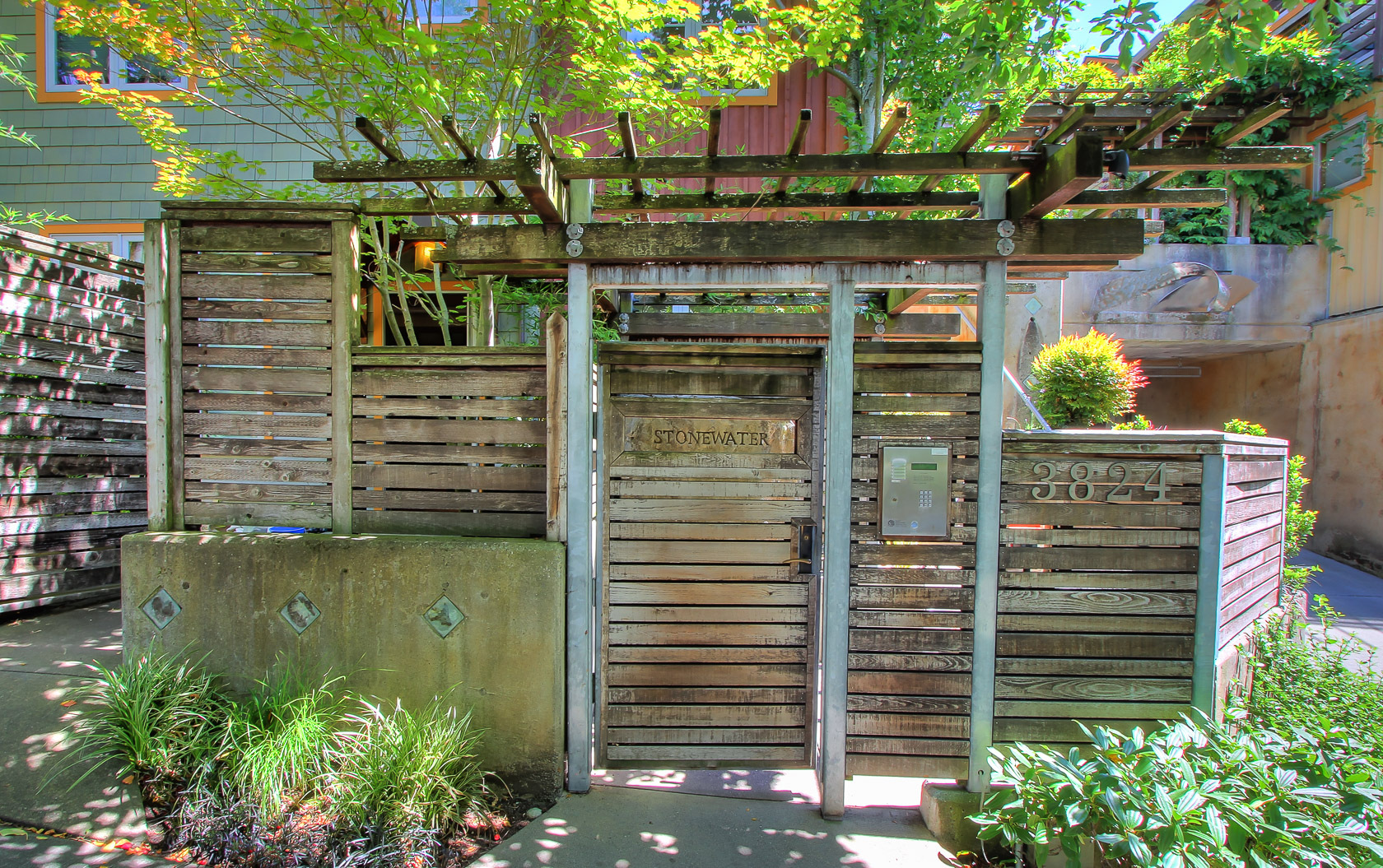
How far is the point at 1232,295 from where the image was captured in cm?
939

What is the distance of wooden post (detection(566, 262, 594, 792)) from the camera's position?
3.48 m

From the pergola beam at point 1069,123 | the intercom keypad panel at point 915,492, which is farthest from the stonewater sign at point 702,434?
the pergola beam at point 1069,123

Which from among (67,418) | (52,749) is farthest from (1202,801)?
(67,418)

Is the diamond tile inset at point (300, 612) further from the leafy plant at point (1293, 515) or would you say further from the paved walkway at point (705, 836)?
the leafy plant at point (1293, 515)

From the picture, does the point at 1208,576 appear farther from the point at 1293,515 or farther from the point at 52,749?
the point at 52,749

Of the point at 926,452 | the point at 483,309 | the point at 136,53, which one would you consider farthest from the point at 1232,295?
the point at 136,53

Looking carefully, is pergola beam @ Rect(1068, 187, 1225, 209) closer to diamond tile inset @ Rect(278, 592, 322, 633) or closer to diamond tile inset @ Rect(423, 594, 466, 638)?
diamond tile inset @ Rect(423, 594, 466, 638)

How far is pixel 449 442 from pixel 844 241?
7.70 ft

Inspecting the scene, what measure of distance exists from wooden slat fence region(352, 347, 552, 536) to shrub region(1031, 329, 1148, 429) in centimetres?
405

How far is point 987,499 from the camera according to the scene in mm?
3420

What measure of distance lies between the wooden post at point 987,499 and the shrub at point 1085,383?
223 centimetres

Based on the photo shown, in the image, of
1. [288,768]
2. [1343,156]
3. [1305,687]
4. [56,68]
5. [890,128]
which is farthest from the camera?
[1343,156]

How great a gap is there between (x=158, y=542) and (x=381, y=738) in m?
1.75

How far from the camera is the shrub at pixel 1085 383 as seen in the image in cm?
516
